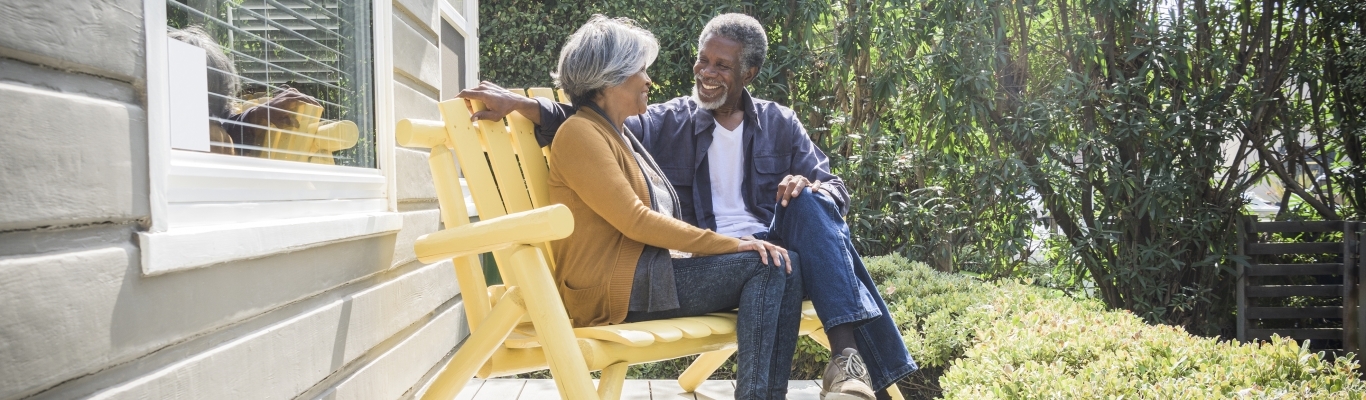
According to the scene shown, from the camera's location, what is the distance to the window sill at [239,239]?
125 centimetres

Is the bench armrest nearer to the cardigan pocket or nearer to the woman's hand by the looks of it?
the cardigan pocket

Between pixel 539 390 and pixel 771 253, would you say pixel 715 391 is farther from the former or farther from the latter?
pixel 771 253

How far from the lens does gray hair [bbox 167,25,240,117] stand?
1.50 m

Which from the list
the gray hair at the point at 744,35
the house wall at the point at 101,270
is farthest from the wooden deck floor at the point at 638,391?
the house wall at the point at 101,270

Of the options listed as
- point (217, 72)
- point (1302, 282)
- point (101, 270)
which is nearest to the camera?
point (101, 270)

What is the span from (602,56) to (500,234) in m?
0.56

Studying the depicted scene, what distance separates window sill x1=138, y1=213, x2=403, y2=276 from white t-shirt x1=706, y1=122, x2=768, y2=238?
94 centimetres

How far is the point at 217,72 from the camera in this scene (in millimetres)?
1590

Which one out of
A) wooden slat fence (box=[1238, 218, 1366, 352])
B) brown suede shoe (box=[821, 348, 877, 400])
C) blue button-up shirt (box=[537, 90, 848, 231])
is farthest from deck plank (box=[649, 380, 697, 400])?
wooden slat fence (box=[1238, 218, 1366, 352])

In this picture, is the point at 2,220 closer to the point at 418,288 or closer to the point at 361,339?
the point at 361,339

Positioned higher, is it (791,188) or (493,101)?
(493,101)

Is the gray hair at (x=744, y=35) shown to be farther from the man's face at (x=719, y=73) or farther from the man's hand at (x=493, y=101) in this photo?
the man's hand at (x=493, y=101)

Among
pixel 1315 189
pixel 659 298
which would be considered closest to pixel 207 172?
pixel 659 298

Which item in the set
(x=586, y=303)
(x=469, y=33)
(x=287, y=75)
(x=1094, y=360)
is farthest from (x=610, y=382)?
(x=469, y=33)
